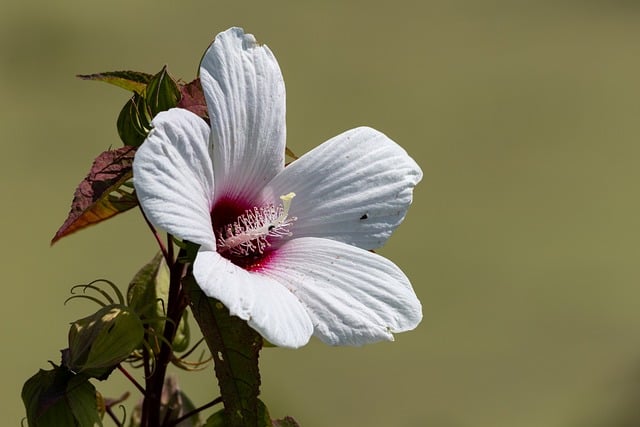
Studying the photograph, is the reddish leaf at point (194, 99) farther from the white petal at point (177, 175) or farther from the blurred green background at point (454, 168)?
the blurred green background at point (454, 168)

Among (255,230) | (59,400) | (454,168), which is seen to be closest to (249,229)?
(255,230)

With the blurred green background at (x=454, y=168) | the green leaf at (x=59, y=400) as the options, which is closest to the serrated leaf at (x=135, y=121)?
the green leaf at (x=59, y=400)

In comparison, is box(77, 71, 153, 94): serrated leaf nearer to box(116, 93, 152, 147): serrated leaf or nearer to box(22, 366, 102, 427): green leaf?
box(116, 93, 152, 147): serrated leaf

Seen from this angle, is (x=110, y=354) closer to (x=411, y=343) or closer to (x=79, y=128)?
(x=411, y=343)

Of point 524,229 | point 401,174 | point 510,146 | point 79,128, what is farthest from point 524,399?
point 401,174

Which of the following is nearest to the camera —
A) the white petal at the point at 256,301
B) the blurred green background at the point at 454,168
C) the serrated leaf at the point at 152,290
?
the white petal at the point at 256,301

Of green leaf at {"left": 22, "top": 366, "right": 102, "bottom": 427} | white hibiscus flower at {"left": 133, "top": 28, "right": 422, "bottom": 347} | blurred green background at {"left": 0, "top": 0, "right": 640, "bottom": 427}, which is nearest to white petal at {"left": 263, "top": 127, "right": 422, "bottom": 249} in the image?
white hibiscus flower at {"left": 133, "top": 28, "right": 422, "bottom": 347}
